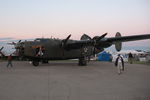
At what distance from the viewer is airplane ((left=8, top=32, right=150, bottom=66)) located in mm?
17516

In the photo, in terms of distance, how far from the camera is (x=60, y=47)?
19.1 meters

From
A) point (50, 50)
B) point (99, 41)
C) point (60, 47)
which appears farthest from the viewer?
point (60, 47)

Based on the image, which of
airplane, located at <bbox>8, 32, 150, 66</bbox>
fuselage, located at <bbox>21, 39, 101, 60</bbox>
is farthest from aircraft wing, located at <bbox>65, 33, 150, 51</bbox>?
fuselage, located at <bbox>21, 39, 101, 60</bbox>

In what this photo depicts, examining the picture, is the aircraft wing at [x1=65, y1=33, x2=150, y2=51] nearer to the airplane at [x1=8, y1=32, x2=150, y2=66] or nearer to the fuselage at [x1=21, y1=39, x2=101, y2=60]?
the airplane at [x1=8, y1=32, x2=150, y2=66]

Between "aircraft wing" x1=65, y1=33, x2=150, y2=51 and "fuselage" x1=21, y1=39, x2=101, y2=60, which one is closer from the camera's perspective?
"fuselage" x1=21, y1=39, x2=101, y2=60

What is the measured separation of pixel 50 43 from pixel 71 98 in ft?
42.4

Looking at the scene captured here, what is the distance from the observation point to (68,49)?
64.0ft

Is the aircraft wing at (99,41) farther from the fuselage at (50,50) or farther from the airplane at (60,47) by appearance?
the fuselage at (50,50)

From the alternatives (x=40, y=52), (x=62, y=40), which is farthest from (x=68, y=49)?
(x=40, y=52)

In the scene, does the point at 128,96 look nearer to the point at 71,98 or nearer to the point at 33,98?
the point at 71,98

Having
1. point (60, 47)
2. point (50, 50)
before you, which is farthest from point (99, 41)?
point (50, 50)

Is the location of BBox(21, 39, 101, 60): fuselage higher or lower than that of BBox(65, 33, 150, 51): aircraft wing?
lower

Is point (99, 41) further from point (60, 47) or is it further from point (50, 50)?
point (50, 50)

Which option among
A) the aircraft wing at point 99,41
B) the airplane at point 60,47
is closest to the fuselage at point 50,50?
the airplane at point 60,47
